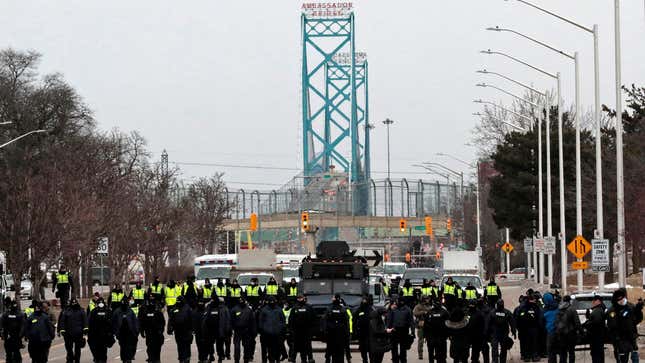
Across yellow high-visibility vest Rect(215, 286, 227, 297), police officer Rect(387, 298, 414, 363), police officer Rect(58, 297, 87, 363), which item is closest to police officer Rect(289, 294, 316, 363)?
police officer Rect(387, 298, 414, 363)

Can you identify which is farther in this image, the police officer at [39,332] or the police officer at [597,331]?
the police officer at [39,332]

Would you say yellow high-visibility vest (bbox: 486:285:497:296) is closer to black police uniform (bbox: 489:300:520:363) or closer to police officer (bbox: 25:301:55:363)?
black police uniform (bbox: 489:300:520:363)

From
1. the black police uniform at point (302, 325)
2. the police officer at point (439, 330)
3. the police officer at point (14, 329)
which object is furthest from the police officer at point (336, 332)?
the police officer at point (14, 329)

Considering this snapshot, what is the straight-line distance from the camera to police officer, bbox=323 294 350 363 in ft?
93.7

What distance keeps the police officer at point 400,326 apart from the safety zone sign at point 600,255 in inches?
387

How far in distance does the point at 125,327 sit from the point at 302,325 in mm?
3636

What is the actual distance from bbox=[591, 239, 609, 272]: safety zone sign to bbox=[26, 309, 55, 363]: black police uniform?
15536mm

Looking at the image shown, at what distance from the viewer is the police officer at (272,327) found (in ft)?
97.1

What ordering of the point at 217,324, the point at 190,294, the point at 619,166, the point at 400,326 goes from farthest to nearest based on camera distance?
the point at 619,166
the point at 190,294
the point at 217,324
the point at 400,326

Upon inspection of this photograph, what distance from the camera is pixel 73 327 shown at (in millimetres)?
29078

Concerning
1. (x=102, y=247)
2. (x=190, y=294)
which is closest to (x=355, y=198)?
(x=102, y=247)

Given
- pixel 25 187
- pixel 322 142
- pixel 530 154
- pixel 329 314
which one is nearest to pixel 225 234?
pixel 322 142

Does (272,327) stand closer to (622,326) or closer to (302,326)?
(302,326)

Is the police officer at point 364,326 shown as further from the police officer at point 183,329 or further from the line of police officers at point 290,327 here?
the police officer at point 183,329
